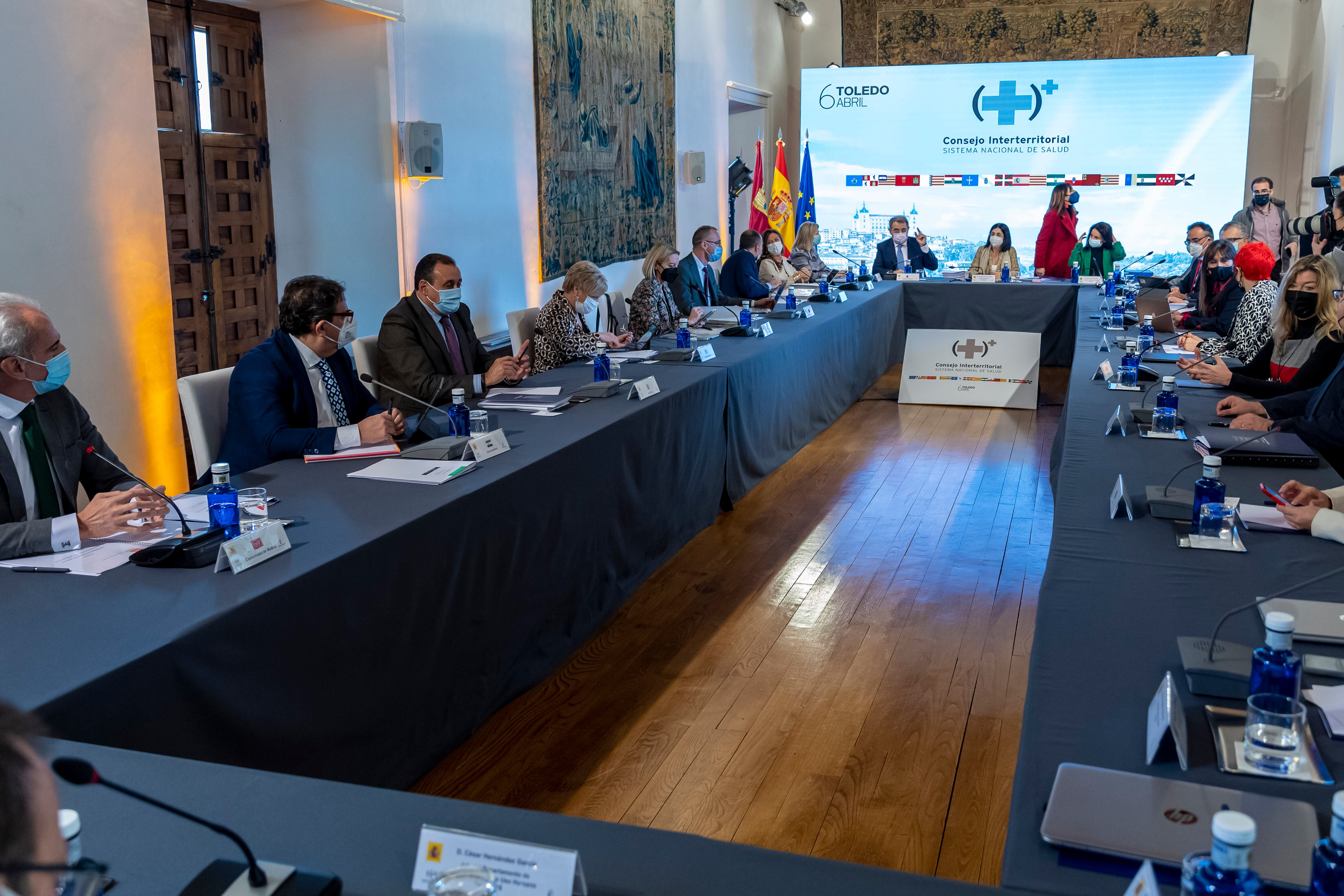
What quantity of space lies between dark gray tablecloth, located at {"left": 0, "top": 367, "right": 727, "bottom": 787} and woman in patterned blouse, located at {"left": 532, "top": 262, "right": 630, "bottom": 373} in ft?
3.10

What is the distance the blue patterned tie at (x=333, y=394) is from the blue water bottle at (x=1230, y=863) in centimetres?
266

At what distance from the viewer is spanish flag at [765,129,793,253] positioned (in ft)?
35.5

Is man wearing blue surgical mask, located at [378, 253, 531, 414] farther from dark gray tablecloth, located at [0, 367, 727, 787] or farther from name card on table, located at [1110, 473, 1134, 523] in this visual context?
name card on table, located at [1110, 473, 1134, 523]

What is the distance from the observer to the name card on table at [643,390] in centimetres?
374

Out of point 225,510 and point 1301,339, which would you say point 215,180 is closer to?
point 225,510

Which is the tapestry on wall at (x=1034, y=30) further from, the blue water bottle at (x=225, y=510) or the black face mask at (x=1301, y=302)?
the blue water bottle at (x=225, y=510)

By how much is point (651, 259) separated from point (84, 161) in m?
3.09

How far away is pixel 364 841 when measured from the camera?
3.66 ft

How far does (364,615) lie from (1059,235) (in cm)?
813

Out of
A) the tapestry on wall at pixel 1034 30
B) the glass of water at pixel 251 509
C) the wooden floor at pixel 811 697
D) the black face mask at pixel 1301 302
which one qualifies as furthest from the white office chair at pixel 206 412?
the tapestry on wall at pixel 1034 30

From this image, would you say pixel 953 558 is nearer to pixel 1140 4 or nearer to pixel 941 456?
pixel 941 456

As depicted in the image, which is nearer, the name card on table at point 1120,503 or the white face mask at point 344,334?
the name card on table at point 1120,503

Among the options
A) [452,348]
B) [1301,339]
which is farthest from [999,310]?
[452,348]

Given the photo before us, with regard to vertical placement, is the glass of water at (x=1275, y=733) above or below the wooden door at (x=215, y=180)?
below
